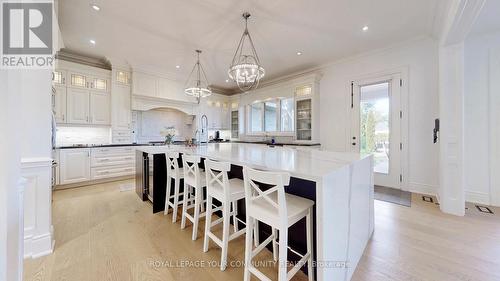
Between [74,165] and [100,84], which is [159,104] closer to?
[100,84]

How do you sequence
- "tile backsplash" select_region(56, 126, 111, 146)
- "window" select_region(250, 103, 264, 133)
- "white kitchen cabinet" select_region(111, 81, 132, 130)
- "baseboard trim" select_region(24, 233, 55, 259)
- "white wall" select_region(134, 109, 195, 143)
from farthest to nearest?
"window" select_region(250, 103, 264, 133) → "white wall" select_region(134, 109, 195, 143) → "white kitchen cabinet" select_region(111, 81, 132, 130) → "tile backsplash" select_region(56, 126, 111, 146) → "baseboard trim" select_region(24, 233, 55, 259)

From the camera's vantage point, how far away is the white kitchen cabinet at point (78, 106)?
13.1ft

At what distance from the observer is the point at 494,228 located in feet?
7.27

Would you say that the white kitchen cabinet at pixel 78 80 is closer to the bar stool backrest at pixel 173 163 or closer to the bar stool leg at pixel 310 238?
the bar stool backrest at pixel 173 163

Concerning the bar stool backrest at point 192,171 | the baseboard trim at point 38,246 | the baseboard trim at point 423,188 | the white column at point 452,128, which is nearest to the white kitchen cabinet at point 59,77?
the baseboard trim at point 38,246

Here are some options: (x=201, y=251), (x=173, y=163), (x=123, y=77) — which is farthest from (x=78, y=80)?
(x=201, y=251)

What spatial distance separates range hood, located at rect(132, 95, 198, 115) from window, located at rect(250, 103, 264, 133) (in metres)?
1.84

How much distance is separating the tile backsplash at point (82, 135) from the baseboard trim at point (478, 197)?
719cm

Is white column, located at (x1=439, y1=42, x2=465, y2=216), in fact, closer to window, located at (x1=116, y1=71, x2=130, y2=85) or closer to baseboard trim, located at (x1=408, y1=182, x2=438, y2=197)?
baseboard trim, located at (x1=408, y1=182, x2=438, y2=197)

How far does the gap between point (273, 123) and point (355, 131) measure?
2288mm

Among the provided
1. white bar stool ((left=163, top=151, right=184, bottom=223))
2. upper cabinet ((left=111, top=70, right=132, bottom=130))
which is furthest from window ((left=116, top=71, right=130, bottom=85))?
white bar stool ((left=163, top=151, right=184, bottom=223))

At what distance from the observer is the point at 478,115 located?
2.98 m

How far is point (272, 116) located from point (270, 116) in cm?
8

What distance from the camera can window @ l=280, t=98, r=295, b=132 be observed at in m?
5.24
